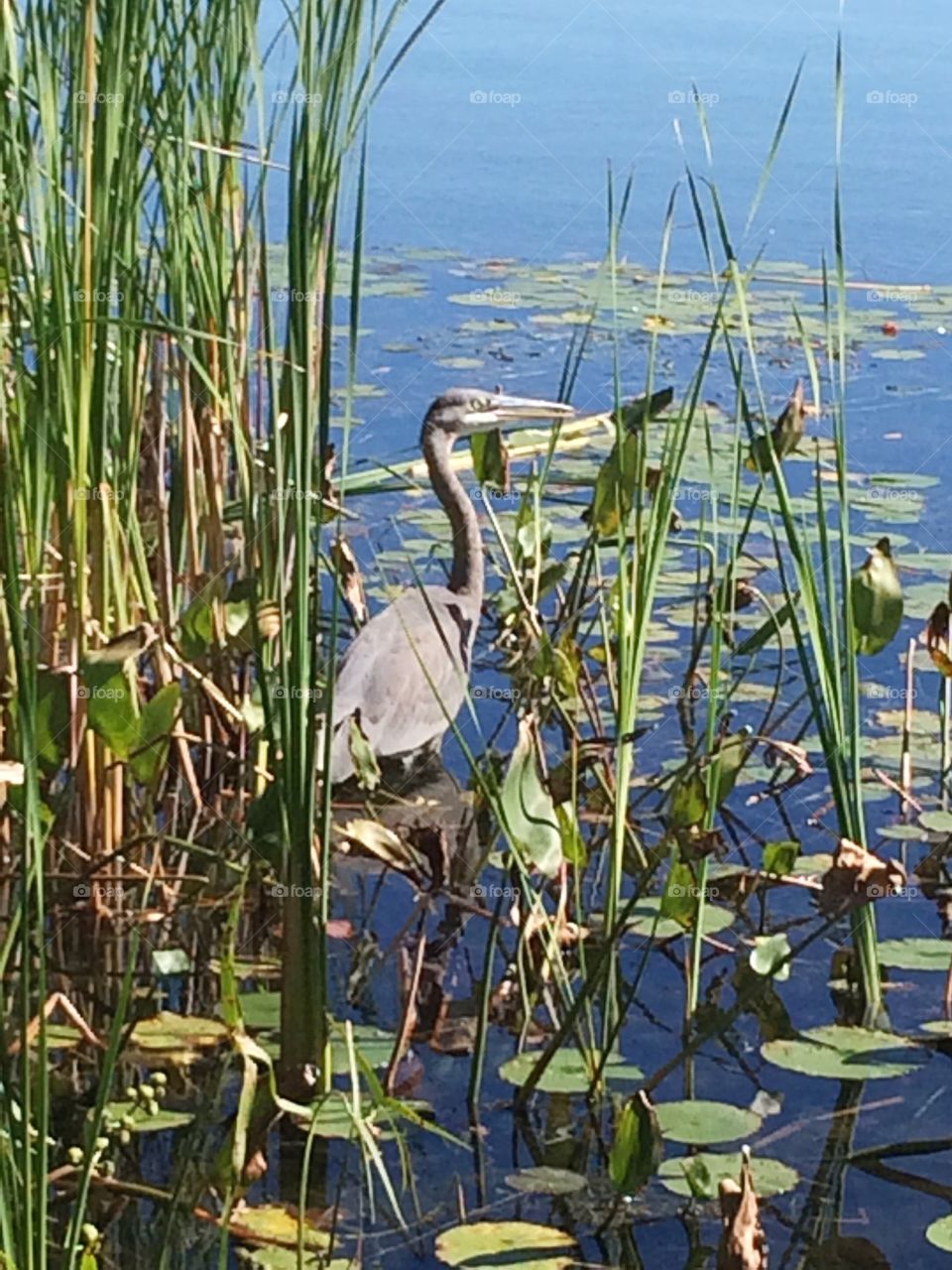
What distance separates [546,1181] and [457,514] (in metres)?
2.34

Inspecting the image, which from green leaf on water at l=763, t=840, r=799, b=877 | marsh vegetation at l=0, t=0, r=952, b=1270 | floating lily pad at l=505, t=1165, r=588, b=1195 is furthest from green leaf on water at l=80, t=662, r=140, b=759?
green leaf on water at l=763, t=840, r=799, b=877

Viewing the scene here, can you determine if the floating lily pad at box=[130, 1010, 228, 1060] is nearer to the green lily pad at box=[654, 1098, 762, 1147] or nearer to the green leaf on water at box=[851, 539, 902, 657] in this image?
the green lily pad at box=[654, 1098, 762, 1147]

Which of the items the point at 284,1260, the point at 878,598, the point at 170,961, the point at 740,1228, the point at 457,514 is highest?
the point at 878,598

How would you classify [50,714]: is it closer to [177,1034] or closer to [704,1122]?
[177,1034]

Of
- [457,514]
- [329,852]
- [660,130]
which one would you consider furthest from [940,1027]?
[660,130]

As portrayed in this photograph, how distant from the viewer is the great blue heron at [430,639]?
409 cm

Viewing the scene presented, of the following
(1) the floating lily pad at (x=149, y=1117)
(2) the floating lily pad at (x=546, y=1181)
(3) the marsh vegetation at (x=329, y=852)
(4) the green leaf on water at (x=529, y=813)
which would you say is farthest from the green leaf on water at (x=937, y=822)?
(1) the floating lily pad at (x=149, y=1117)

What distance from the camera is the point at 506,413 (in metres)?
4.66

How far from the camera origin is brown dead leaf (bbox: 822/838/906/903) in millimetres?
2307

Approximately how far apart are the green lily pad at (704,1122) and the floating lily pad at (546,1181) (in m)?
0.13

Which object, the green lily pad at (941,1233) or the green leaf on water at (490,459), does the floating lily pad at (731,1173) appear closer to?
the green lily pad at (941,1233)

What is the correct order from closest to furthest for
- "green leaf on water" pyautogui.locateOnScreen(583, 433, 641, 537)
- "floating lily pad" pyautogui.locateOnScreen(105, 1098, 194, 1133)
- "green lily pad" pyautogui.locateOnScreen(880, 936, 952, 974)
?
"floating lily pad" pyautogui.locateOnScreen(105, 1098, 194, 1133) < "green lily pad" pyautogui.locateOnScreen(880, 936, 952, 974) < "green leaf on water" pyautogui.locateOnScreen(583, 433, 641, 537)

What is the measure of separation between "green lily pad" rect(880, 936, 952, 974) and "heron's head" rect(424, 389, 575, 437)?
185cm

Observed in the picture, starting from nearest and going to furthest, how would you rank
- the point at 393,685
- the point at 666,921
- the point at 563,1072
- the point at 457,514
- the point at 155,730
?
1. the point at 563,1072
2. the point at 155,730
3. the point at 666,921
4. the point at 393,685
5. the point at 457,514
